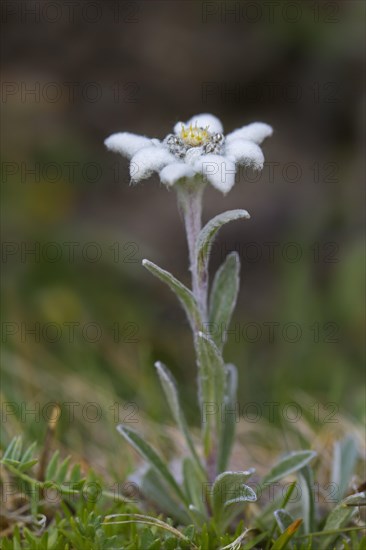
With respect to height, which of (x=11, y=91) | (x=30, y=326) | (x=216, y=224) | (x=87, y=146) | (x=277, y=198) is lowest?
(x=30, y=326)

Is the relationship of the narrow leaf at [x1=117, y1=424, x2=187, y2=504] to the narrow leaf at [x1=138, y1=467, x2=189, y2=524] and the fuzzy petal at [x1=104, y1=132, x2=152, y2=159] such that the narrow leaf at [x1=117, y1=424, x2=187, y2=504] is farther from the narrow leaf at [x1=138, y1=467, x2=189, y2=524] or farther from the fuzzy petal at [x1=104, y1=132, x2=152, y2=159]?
the fuzzy petal at [x1=104, y1=132, x2=152, y2=159]

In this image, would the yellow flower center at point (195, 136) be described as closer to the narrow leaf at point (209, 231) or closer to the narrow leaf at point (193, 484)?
the narrow leaf at point (209, 231)

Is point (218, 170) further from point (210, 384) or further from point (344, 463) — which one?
point (344, 463)

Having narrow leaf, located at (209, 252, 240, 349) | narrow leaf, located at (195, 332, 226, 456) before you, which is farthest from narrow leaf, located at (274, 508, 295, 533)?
narrow leaf, located at (209, 252, 240, 349)

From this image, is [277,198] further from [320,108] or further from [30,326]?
[30,326]

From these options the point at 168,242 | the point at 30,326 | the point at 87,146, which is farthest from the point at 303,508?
the point at 87,146

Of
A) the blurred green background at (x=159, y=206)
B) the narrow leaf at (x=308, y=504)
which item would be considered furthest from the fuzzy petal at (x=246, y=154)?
the blurred green background at (x=159, y=206)
